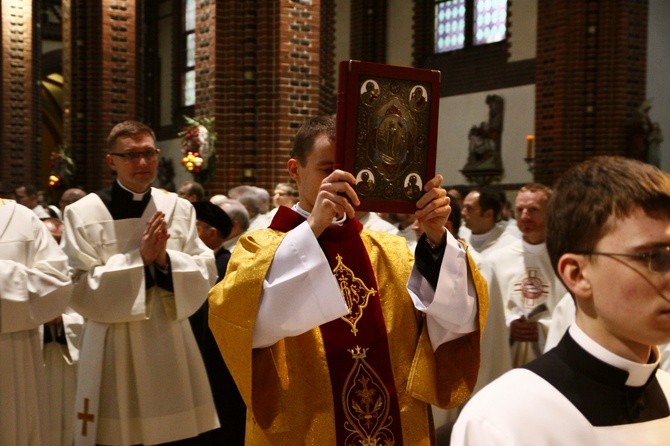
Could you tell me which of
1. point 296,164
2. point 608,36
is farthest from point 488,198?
point 608,36

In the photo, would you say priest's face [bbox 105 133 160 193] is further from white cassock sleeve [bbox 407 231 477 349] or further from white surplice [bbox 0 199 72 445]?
white cassock sleeve [bbox 407 231 477 349]

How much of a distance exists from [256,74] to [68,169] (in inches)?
247

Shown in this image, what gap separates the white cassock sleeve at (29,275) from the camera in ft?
14.5

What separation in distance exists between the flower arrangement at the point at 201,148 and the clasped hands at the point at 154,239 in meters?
4.71

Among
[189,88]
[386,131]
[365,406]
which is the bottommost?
[365,406]

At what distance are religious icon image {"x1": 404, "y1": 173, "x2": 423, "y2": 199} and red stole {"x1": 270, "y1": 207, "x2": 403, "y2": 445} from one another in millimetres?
402

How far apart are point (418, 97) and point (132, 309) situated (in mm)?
2607

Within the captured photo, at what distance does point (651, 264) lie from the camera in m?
1.70

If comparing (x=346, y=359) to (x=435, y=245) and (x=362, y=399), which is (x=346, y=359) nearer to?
(x=362, y=399)

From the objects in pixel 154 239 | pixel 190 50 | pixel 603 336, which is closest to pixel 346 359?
pixel 603 336

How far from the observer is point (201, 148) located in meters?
9.58

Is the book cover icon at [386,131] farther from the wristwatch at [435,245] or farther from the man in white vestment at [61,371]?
the man in white vestment at [61,371]

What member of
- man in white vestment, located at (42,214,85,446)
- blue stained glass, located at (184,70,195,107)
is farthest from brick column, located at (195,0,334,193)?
blue stained glass, located at (184,70,195,107)

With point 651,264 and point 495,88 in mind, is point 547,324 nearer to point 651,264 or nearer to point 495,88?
point 651,264
